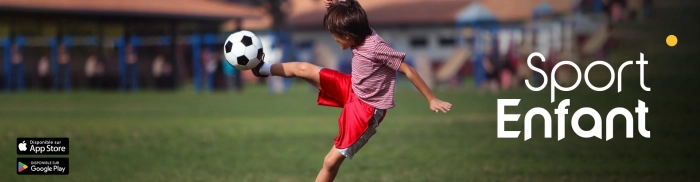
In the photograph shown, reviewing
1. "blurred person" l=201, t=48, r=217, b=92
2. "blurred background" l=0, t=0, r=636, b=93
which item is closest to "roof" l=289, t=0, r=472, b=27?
"blurred background" l=0, t=0, r=636, b=93

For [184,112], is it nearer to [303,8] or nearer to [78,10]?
[78,10]

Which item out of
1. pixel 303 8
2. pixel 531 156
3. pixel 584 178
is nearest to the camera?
pixel 584 178

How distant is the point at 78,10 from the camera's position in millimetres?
38469

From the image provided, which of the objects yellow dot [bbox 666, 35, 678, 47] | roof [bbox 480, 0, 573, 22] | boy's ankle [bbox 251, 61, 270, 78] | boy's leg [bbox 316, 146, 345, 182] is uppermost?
roof [bbox 480, 0, 573, 22]

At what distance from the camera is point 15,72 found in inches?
1544

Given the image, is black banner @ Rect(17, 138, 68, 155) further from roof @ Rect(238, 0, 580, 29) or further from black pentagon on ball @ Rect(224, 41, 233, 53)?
roof @ Rect(238, 0, 580, 29)

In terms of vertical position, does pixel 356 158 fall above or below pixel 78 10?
below

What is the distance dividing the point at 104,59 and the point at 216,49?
498cm

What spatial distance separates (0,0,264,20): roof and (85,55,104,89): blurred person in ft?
6.62

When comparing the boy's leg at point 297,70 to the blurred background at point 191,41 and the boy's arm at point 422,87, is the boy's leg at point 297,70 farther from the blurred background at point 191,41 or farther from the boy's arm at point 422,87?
the blurred background at point 191,41

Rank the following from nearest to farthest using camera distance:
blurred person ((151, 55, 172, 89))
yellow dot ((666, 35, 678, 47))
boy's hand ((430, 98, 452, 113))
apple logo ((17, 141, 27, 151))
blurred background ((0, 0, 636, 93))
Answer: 1. boy's hand ((430, 98, 452, 113))
2. apple logo ((17, 141, 27, 151))
3. blurred background ((0, 0, 636, 93))
4. yellow dot ((666, 35, 678, 47))
5. blurred person ((151, 55, 172, 89))

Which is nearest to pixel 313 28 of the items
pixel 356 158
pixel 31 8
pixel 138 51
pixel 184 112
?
pixel 138 51

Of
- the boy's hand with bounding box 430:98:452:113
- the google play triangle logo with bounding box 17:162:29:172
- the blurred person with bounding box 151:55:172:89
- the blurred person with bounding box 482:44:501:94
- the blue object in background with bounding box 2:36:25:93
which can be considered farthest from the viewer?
the blue object in background with bounding box 2:36:25:93

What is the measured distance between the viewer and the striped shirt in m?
6.65
